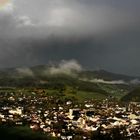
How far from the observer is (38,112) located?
19712 cm

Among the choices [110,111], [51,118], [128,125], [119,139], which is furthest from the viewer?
[110,111]

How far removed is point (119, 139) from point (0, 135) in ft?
109

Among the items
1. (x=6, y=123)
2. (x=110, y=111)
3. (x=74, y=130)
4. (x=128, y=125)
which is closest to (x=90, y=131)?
(x=74, y=130)

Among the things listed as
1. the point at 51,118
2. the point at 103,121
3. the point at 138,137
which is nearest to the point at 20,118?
the point at 51,118

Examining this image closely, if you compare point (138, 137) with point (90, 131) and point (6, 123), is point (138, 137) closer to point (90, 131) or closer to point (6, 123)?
point (90, 131)

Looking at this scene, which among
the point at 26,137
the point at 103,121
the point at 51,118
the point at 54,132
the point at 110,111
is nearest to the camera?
the point at 26,137

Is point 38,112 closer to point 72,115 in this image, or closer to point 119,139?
point 72,115

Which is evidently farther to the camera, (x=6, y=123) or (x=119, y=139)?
(x=6, y=123)

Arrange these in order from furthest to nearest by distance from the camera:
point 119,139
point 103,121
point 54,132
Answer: point 103,121, point 54,132, point 119,139

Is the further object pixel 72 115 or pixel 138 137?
pixel 72 115

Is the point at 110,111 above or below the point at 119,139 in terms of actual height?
above

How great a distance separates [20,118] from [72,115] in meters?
18.7

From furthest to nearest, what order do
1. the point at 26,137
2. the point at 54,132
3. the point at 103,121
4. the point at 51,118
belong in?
the point at 51,118 < the point at 103,121 < the point at 54,132 < the point at 26,137

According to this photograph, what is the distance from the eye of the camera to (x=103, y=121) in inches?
6270
